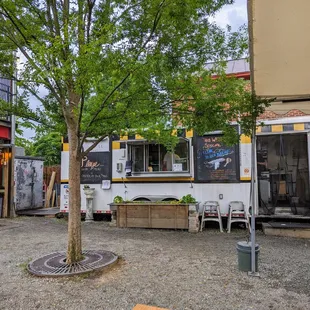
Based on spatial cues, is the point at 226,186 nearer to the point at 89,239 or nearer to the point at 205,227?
the point at 205,227

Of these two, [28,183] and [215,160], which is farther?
[28,183]

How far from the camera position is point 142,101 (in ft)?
14.5

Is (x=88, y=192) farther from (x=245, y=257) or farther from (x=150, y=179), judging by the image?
(x=245, y=257)

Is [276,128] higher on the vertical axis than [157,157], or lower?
higher

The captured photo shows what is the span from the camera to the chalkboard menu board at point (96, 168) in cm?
851

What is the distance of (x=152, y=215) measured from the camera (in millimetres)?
7555

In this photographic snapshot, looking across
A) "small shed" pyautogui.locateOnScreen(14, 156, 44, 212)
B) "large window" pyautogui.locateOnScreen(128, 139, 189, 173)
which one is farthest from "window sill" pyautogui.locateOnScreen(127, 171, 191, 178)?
"small shed" pyautogui.locateOnScreen(14, 156, 44, 212)

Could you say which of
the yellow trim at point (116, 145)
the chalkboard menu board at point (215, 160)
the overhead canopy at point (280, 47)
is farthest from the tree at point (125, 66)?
the yellow trim at point (116, 145)

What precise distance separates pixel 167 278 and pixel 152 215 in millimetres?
3549

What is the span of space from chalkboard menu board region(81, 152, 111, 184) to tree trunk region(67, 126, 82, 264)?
375 cm

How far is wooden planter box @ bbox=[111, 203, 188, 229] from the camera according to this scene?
24.0 feet

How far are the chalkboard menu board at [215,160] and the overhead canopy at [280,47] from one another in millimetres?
3586

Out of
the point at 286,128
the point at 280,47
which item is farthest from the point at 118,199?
the point at 280,47

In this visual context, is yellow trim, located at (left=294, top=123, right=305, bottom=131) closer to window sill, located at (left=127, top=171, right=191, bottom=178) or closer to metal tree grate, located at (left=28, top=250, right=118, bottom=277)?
window sill, located at (left=127, top=171, right=191, bottom=178)
